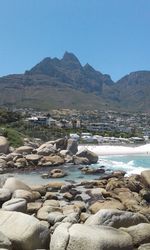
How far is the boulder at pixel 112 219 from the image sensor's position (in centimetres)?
1336

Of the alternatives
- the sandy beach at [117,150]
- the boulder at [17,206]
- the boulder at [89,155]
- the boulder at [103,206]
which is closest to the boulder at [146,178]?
the boulder at [103,206]

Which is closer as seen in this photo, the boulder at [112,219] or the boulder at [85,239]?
the boulder at [85,239]

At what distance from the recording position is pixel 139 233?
42.5 ft

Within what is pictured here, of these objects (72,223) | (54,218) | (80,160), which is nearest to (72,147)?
(80,160)

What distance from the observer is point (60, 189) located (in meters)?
27.0

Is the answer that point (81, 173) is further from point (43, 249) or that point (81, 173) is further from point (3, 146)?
point (43, 249)

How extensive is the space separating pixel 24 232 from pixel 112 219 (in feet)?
9.93

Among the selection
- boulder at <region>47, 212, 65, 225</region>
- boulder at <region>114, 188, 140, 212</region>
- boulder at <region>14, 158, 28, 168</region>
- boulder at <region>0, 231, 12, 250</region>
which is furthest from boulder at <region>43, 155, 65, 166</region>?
boulder at <region>0, 231, 12, 250</region>

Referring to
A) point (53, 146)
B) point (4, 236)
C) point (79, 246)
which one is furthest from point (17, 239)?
point (53, 146)

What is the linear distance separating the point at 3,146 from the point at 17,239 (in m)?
37.7

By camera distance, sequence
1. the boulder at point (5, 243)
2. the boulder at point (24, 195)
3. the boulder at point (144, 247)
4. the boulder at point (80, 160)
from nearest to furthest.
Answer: the boulder at point (5, 243) < the boulder at point (144, 247) < the boulder at point (24, 195) < the boulder at point (80, 160)

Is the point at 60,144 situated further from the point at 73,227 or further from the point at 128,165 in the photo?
the point at 73,227

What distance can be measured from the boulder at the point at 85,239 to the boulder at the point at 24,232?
73 centimetres

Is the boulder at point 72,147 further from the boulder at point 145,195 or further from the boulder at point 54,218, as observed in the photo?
the boulder at point 54,218
